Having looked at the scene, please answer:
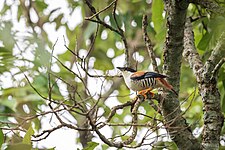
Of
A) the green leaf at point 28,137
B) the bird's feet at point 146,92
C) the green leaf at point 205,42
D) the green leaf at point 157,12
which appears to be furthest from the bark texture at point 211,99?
the green leaf at point 28,137

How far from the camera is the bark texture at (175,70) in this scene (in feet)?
6.52

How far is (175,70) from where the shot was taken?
83.9 inches

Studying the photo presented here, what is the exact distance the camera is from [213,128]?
6.97 feet

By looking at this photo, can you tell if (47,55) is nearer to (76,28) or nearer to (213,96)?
(213,96)

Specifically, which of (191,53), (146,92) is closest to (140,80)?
(146,92)

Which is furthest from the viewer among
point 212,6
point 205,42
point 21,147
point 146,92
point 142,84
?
Result: point 205,42

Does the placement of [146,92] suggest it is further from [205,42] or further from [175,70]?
[205,42]

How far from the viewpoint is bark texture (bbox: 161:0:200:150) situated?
6.52 feet

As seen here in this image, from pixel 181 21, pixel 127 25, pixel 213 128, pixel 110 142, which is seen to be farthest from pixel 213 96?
pixel 127 25

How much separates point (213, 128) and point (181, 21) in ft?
1.47

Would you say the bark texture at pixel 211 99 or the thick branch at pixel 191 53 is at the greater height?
the thick branch at pixel 191 53

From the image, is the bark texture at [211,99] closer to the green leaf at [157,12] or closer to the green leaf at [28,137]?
the green leaf at [157,12]

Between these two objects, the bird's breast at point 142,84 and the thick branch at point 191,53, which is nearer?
the thick branch at point 191,53

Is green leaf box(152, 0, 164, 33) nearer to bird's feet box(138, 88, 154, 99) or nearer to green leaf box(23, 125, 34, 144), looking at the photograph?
bird's feet box(138, 88, 154, 99)
